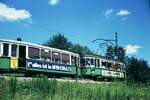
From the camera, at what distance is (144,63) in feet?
151

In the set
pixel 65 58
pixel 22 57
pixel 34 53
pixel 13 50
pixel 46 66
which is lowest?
pixel 46 66

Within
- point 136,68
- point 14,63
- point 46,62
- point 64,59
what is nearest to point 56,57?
point 64,59

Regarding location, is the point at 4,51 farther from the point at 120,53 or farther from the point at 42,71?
the point at 120,53

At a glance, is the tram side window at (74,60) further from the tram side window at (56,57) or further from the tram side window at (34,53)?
the tram side window at (34,53)

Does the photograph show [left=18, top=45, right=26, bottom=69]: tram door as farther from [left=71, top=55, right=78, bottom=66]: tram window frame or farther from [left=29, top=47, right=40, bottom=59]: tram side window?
[left=71, top=55, right=78, bottom=66]: tram window frame

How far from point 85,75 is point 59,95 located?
80.5 ft

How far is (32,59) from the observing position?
28312 millimetres

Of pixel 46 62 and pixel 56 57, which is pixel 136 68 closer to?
pixel 56 57

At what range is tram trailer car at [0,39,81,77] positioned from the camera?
86.9 ft

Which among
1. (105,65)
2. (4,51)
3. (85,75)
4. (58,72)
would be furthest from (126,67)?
(4,51)

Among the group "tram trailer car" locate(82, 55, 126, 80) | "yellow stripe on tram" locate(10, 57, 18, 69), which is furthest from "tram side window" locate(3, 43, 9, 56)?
"tram trailer car" locate(82, 55, 126, 80)

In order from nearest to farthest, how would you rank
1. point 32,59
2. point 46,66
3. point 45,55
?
point 32,59 < point 46,66 < point 45,55

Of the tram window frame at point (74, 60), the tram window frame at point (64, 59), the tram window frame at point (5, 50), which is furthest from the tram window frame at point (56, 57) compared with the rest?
the tram window frame at point (5, 50)

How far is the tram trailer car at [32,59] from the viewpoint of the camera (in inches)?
1043
